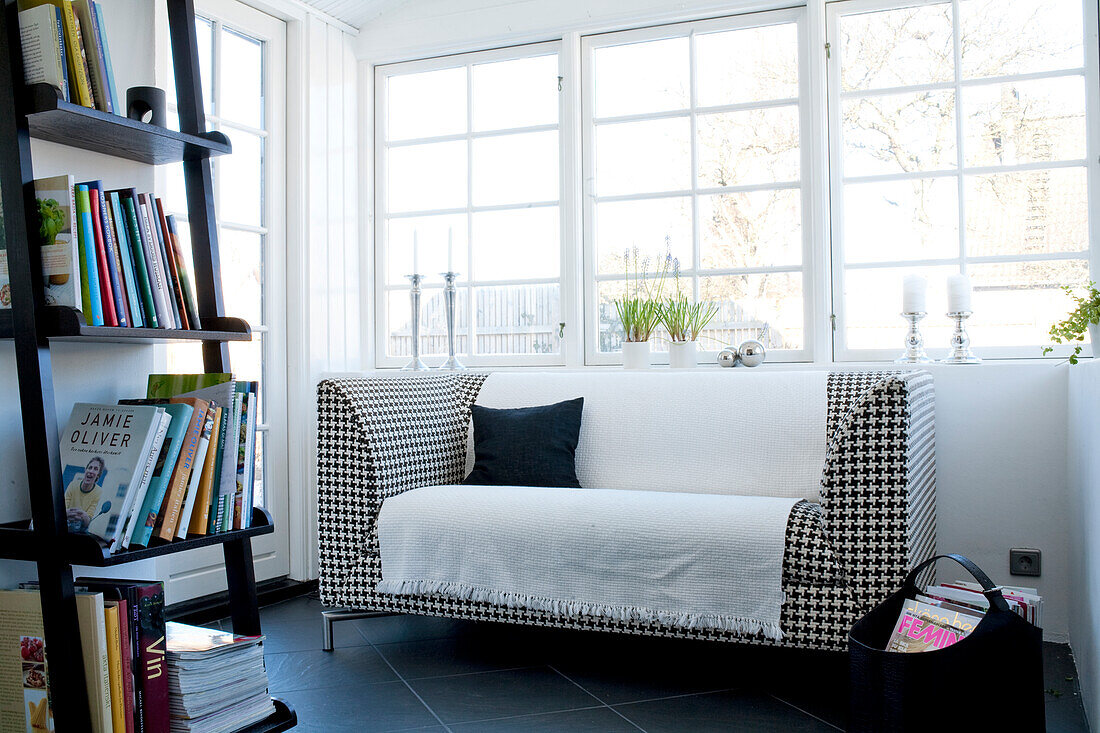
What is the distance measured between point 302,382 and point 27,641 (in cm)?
189

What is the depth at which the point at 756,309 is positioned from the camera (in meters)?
3.35

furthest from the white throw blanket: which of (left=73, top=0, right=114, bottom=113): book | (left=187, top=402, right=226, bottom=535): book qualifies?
(left=73, top=0, right=114, bottom=113): book

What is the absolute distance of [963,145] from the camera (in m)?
3.08

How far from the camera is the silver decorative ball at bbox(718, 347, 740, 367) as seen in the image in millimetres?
3186

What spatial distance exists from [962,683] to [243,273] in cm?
274

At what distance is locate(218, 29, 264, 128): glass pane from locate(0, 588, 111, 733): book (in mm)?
2118

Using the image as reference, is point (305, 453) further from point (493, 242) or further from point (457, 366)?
point (493, 242)

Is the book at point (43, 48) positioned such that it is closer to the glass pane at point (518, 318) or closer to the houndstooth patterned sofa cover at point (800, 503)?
the houndstooth patterned sofa cover at point (800, 503)

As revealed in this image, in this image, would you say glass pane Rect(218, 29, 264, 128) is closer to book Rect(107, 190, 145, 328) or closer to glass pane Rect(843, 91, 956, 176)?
book Rect(107, 190, 145, 328)

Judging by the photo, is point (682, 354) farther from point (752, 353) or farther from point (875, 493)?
point (875, 493)

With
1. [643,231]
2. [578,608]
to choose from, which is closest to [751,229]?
[643,231]

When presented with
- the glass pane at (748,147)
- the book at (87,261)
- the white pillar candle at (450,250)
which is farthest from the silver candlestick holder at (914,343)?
the book at (87,261)

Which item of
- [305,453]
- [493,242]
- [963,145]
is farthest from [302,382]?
[963,145]

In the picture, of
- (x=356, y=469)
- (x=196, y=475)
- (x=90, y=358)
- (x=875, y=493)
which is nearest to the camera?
(x=196, y=475)
